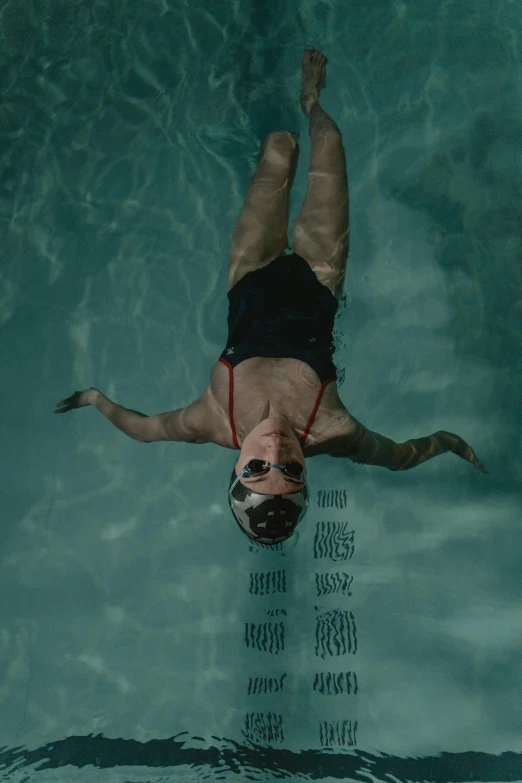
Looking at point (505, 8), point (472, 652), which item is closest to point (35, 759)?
point (472, 652)

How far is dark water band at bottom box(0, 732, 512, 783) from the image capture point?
4.24 metres

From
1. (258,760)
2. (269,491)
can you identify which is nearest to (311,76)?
(269,491)

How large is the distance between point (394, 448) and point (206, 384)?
169 centimetres

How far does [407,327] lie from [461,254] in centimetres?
78

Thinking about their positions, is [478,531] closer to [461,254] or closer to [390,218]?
[461,254]

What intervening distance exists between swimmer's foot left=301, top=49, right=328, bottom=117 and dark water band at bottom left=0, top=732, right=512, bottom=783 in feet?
14.8

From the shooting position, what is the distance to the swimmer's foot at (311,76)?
4.88m

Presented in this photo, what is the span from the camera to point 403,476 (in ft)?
16.0

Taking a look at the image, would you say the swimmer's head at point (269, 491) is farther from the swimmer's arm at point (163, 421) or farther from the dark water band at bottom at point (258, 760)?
the dark water band at bottom at point (258, 760)

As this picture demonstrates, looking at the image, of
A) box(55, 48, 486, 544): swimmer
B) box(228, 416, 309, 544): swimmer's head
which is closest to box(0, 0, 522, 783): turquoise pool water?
box(55, 48, 486, 544): swimmer

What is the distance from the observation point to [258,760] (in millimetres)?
4309

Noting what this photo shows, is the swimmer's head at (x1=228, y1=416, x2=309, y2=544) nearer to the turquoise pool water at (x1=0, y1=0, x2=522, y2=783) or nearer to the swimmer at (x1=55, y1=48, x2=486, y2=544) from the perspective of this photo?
the swimmer at (x1=55, y1=48, x2=486, y2=544)

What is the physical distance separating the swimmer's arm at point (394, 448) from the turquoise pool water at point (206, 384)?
613 millimetres

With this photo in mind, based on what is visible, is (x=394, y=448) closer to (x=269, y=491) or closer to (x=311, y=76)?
(x=269, y=491)
